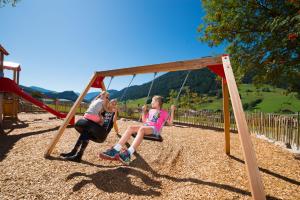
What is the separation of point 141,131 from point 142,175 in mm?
954

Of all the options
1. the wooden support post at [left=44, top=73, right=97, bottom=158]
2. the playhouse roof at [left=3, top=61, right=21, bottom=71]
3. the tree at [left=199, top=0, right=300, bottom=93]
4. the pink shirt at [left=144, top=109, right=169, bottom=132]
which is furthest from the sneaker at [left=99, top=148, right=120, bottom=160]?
the playhouse roof at [left=3, top=61, right=21, bottom=71]

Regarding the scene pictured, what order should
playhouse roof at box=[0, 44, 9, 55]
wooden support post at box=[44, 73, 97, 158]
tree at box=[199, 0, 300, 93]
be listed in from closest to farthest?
wooden support post at box=[44, 73, 97, 158] < tree at box=[199, 0, 300, 93] < playhouse roof at box=[0, 44, 9, 55]

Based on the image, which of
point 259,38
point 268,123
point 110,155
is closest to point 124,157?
point 110,155

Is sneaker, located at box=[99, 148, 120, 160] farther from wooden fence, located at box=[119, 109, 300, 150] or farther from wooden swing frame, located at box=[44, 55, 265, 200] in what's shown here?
wooden fence, located at box=[119, 109, 300, 150]

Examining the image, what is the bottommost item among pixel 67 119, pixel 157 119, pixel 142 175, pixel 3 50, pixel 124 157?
pixel 142 175

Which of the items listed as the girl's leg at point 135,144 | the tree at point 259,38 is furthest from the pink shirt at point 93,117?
the tree at point 259,38

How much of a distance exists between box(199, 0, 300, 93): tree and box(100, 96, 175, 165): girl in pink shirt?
14.6ft

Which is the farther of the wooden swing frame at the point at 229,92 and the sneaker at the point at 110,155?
the sneaker at the point at 110,155

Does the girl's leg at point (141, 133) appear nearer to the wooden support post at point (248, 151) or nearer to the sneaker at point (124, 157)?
the sneaker at point (124, 157)

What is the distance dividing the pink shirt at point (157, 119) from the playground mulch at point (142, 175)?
1.07 m

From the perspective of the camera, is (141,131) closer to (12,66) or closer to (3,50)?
(3,50)

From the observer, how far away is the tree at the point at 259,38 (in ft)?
23.6

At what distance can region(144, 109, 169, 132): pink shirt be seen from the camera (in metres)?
4.85

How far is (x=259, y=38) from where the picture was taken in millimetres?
8656
